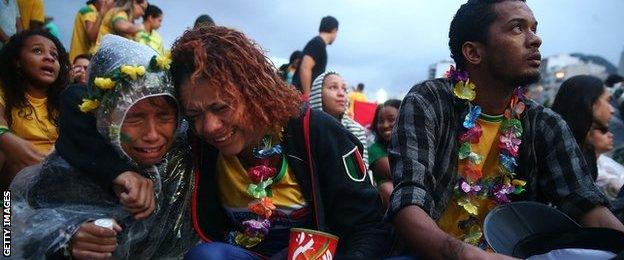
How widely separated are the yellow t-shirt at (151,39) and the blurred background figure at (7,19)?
1.52m

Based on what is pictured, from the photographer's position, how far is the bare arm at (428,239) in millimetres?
1906

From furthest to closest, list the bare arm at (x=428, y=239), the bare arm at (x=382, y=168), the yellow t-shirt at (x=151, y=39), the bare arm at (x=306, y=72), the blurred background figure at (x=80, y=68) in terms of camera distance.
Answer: the bare arm at (x=306, y=72)
the yellow t-shirt at (x=151, y=39)
the blurred background figure at (x=80, y=68)
the bare arm at (x=382, y=168)
the bare arm at (x=428, y=239)

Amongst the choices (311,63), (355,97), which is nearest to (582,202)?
(311,63)

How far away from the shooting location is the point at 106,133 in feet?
7.93

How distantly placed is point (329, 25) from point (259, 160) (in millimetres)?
5223

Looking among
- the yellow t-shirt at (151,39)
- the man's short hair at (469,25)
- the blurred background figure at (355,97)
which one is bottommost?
the blurred background figure at (355,97)

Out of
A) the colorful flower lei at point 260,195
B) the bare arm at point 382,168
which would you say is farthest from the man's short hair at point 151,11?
the colorful flower lei at point 260,195

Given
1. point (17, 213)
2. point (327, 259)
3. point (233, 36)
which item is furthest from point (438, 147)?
point (17, 213)

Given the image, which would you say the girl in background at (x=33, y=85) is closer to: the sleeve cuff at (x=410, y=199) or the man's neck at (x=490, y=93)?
the sleeve cuff at (x=410, y=199)

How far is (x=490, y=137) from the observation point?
98.9 inches

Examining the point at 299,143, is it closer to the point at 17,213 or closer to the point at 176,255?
the point at 176,255

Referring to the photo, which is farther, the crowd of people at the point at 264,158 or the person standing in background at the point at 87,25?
the person standing in background at the point at 87,25

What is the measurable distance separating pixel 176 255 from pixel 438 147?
1.43m

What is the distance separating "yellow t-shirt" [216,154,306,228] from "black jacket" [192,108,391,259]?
49 mm
